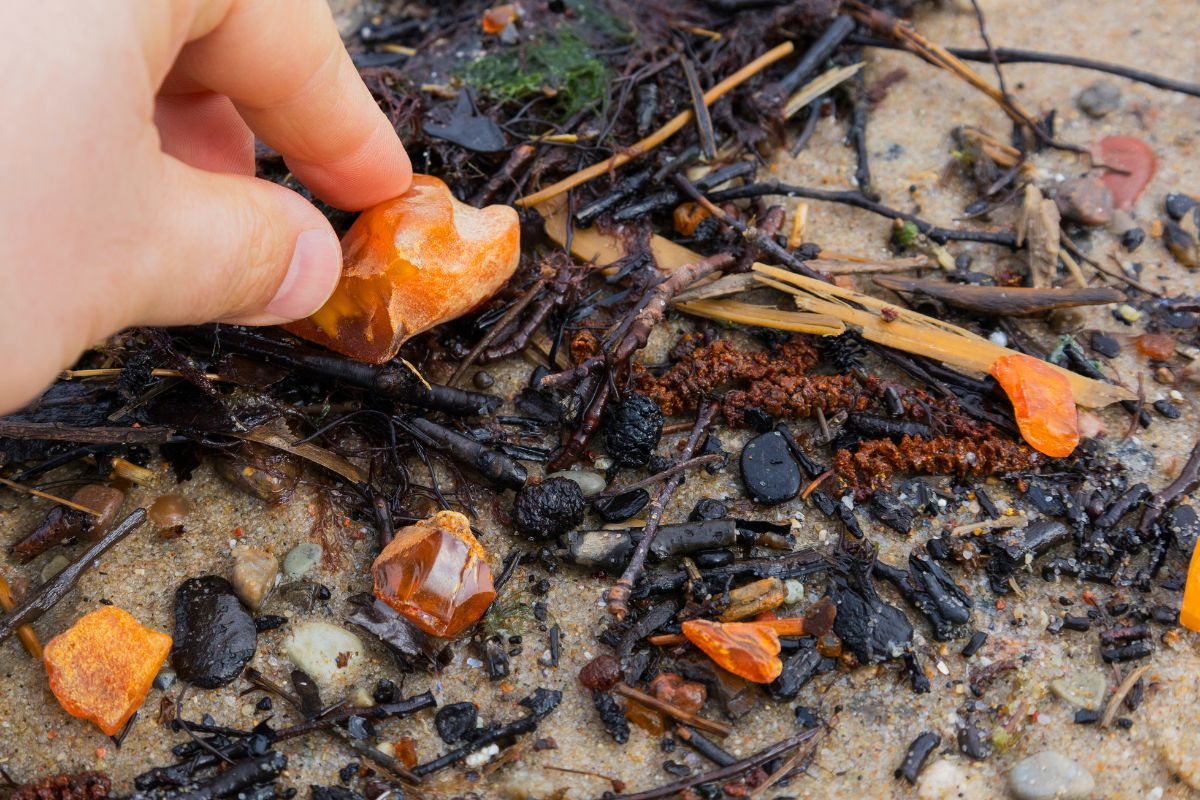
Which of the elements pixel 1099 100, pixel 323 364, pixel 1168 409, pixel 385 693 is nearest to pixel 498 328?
pixel 323 364

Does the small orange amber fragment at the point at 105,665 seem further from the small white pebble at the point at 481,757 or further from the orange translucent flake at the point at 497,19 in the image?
the orange translucent flake at the point at 497,19

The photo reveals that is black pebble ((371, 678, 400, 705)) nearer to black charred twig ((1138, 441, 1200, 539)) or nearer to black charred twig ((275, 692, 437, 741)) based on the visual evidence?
black charred twig ((275, 692, 437, 741))

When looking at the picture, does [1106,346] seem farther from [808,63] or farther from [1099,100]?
[808,63]

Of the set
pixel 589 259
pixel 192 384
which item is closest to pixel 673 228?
pixel 589 259

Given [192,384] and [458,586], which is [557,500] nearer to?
[458,586]

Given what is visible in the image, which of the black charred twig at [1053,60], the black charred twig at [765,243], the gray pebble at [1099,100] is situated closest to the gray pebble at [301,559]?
the black charred twig at [765,243]

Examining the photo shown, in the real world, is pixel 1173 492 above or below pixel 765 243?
below
